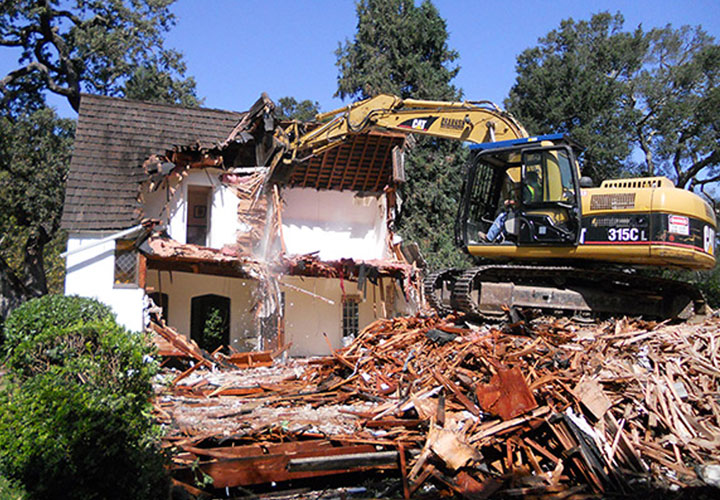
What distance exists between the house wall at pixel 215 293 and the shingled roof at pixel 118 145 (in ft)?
9.53

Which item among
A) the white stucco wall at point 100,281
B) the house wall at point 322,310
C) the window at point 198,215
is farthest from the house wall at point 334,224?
the white stucco wall at point 100,281

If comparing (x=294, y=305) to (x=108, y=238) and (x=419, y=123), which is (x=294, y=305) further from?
(x=419, y=123)

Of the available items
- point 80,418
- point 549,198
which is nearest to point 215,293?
point 549,198

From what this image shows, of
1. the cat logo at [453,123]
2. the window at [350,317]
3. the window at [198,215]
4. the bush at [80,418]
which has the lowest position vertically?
the bush at [80,418]

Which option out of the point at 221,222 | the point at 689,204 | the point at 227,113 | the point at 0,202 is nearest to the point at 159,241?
the point at 221,222

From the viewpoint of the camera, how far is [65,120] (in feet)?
78.4

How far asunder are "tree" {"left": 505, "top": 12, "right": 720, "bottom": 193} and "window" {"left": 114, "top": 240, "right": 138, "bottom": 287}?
19.4 m

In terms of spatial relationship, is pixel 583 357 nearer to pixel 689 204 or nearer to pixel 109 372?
pixel 689 204

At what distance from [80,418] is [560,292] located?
774 centimetres

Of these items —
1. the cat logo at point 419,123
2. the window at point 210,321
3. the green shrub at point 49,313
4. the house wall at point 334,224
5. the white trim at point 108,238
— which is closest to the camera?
the cat logo at point 419,123

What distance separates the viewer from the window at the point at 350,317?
2134cm

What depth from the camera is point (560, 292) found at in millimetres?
10289

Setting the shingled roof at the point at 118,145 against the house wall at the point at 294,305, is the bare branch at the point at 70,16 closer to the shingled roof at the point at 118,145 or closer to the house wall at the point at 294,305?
the shingled roof at the point at 118,145

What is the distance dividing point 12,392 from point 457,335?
6427 millimetres
